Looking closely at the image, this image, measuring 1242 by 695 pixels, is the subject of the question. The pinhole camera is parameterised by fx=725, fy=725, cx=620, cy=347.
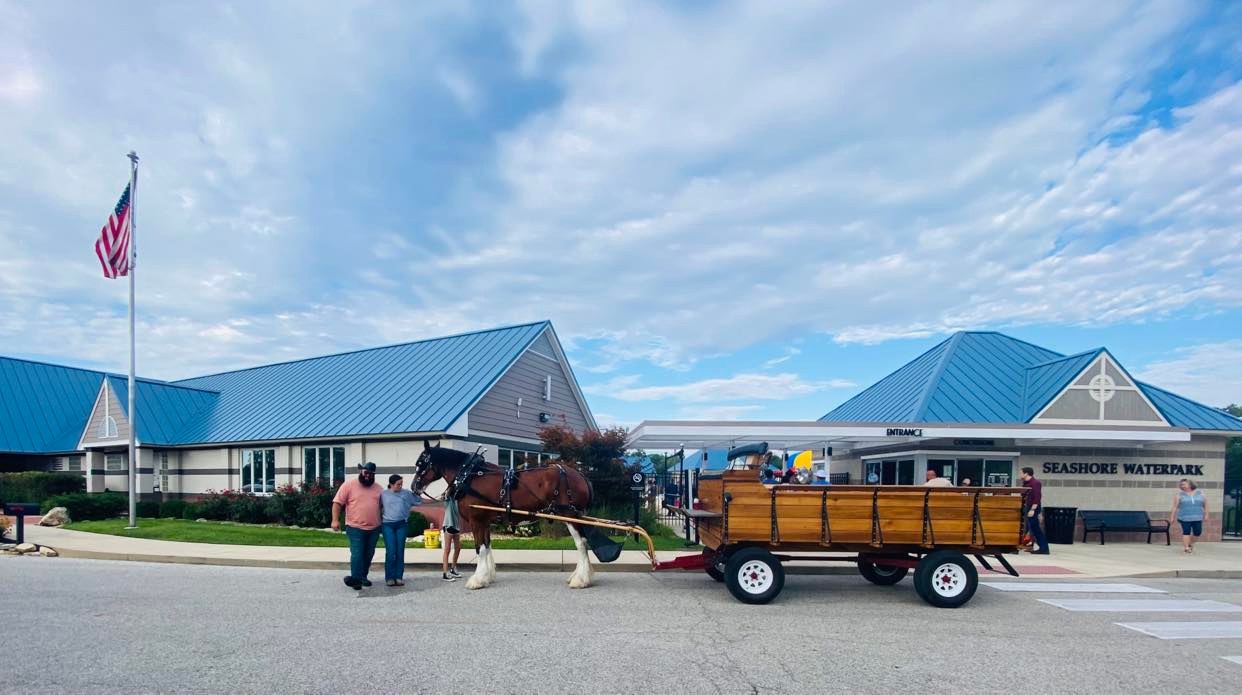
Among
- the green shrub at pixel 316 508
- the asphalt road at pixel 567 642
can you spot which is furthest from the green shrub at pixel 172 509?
the asphalt road at pixel 567 642

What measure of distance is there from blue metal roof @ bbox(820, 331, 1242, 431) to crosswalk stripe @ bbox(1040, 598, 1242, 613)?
729cm

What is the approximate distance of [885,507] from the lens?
9258 mm

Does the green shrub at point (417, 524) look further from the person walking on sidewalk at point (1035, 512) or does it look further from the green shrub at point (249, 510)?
the person walking on sidewalk at point (1035, 512)

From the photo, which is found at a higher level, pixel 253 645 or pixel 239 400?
pixel 239 400

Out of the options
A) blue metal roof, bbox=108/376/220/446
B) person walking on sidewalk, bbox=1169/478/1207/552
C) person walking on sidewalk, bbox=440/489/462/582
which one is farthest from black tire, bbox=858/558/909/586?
blue metal roof, bbox=108/376/220/446

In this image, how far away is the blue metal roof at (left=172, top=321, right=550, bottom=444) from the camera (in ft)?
68.4

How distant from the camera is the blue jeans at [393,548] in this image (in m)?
10.4

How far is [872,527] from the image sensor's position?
9266mm

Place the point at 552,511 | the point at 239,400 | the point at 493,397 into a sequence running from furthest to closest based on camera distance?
the point at 239,400 → the point at 493,397 → the point at 552,511

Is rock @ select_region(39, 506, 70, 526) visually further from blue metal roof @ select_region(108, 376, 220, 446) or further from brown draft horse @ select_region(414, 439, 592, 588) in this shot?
brown draft horse @ select_region(414, 439, 592, 588)

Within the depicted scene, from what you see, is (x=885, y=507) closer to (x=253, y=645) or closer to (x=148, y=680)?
(x=253, y=645)

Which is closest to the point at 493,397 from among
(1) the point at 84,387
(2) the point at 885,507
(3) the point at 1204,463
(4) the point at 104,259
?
(4) the point at 104,259

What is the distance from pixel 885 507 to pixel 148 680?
800 centimetres

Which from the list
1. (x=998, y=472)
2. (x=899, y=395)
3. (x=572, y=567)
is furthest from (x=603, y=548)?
(x=899, y=395)
